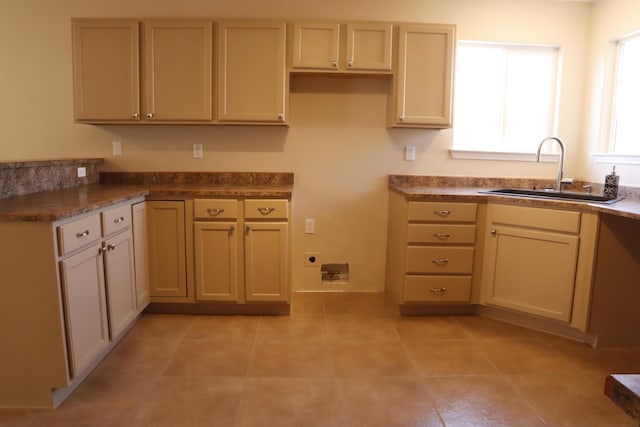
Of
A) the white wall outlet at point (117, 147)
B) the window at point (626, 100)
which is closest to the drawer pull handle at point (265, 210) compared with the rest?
the white wall outlet at point (117, 147)

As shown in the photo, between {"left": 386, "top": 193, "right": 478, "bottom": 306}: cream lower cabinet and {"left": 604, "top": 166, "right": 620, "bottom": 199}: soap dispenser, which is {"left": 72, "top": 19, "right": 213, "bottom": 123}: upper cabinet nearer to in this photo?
{"left": 386, "top": 193, "right": 478, "bottom": 306}: cream lower cabinet

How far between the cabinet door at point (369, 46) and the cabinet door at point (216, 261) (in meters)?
1.39

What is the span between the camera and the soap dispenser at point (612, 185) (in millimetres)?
2738

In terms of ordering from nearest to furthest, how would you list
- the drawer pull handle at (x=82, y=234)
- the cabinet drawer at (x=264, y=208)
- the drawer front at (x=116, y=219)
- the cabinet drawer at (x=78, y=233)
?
1. the cabinet drawer at (x=78, y=233)
2. the drawer pull handle at (x=82, y=234)
3. the drawer front at (x=116, y=219)
4. the cabinet drawer at (x=264, y=208)

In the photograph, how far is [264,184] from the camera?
10.5 ft

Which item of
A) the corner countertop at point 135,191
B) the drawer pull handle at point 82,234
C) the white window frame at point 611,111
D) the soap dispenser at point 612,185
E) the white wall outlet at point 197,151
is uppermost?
the white window frame at point 611,111

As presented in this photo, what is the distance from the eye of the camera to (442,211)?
9.11ft

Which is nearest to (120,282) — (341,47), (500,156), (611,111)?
(341,47)

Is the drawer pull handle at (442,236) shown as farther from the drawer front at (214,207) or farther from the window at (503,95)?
the drawer front at (214,207)

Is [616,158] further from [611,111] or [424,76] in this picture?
[424,76]

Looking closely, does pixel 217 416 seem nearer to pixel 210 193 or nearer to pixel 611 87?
pixel 210 193

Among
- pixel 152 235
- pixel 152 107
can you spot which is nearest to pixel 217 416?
pixel 152 235

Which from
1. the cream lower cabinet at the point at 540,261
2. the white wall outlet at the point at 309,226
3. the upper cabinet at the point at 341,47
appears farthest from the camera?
the white wall outlet at the point at 309,226

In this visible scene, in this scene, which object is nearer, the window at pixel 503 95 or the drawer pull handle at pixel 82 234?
the drawer pull handle at pixel 82 234
